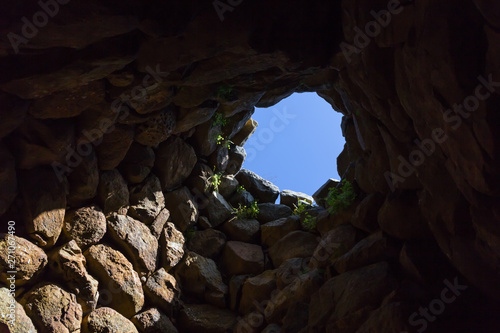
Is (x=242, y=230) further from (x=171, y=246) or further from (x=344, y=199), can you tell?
(x=344, y=199)

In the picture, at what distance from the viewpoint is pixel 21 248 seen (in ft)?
18.5

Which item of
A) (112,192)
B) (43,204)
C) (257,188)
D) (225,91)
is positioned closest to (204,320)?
(112,192)

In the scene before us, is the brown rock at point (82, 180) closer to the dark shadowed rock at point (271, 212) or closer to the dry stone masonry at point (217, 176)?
the dry stone masonry at point (217, 176)

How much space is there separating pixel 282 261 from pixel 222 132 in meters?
3.91

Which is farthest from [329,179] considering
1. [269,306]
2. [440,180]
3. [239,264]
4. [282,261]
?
[440,180]

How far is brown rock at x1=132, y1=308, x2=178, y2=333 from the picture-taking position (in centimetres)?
683

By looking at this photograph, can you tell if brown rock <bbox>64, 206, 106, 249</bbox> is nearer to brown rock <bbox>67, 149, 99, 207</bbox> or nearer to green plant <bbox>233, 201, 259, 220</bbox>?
brown rock <bbox>67, 149, 99, 207</bbox>

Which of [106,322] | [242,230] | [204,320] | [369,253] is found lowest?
[369,253]

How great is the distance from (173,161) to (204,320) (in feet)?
12.7

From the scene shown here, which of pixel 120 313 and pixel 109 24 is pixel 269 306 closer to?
pixel 120 313

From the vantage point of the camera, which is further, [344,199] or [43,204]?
[344,199]

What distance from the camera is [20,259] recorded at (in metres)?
5.58

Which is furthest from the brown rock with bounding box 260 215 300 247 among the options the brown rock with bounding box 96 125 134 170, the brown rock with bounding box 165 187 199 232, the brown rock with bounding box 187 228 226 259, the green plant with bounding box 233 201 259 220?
the brown rock with bounding box 96 125 134 170

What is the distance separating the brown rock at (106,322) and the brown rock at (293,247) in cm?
385
